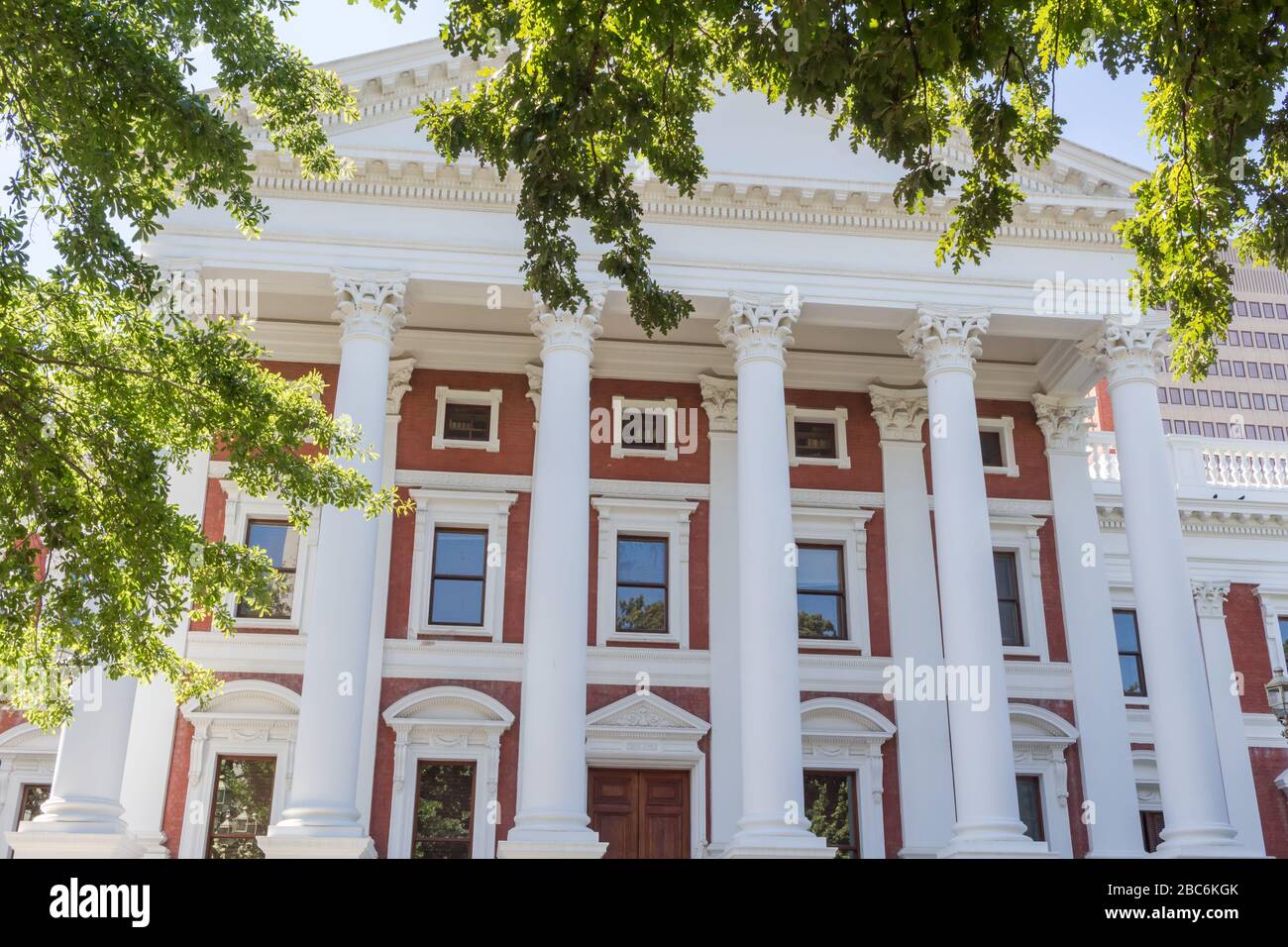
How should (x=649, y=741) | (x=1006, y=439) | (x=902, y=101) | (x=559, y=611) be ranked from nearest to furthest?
→ (x=902, y=101) → (x=559, y=611) → (x=649, y=741) → (x=1006, y=439)

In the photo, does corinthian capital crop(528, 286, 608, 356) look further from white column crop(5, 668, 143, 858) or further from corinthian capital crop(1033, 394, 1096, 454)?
corinthian capital crop(1033, 394, 1096, 454)

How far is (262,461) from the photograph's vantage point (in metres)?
11.7

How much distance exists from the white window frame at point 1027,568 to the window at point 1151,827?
13.5 feet

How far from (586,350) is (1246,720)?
58.7ft

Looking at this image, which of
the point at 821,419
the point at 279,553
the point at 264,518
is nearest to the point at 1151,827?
the point at 821,419

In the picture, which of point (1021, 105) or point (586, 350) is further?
point (586, 350)

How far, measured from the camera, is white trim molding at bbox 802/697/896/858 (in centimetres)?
2216

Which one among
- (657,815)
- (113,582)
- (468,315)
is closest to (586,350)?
(468,315)

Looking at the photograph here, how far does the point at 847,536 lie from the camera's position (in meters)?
24.2

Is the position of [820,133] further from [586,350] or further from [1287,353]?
[1287,353]

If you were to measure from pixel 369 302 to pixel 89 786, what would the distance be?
8.79 m

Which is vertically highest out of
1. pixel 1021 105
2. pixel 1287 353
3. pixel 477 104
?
pixel 1287 353

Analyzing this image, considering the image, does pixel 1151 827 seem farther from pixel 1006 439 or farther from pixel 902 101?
pixel 902 101

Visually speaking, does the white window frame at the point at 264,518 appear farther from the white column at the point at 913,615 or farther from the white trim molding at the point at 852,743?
the white column at the point at 913,615
